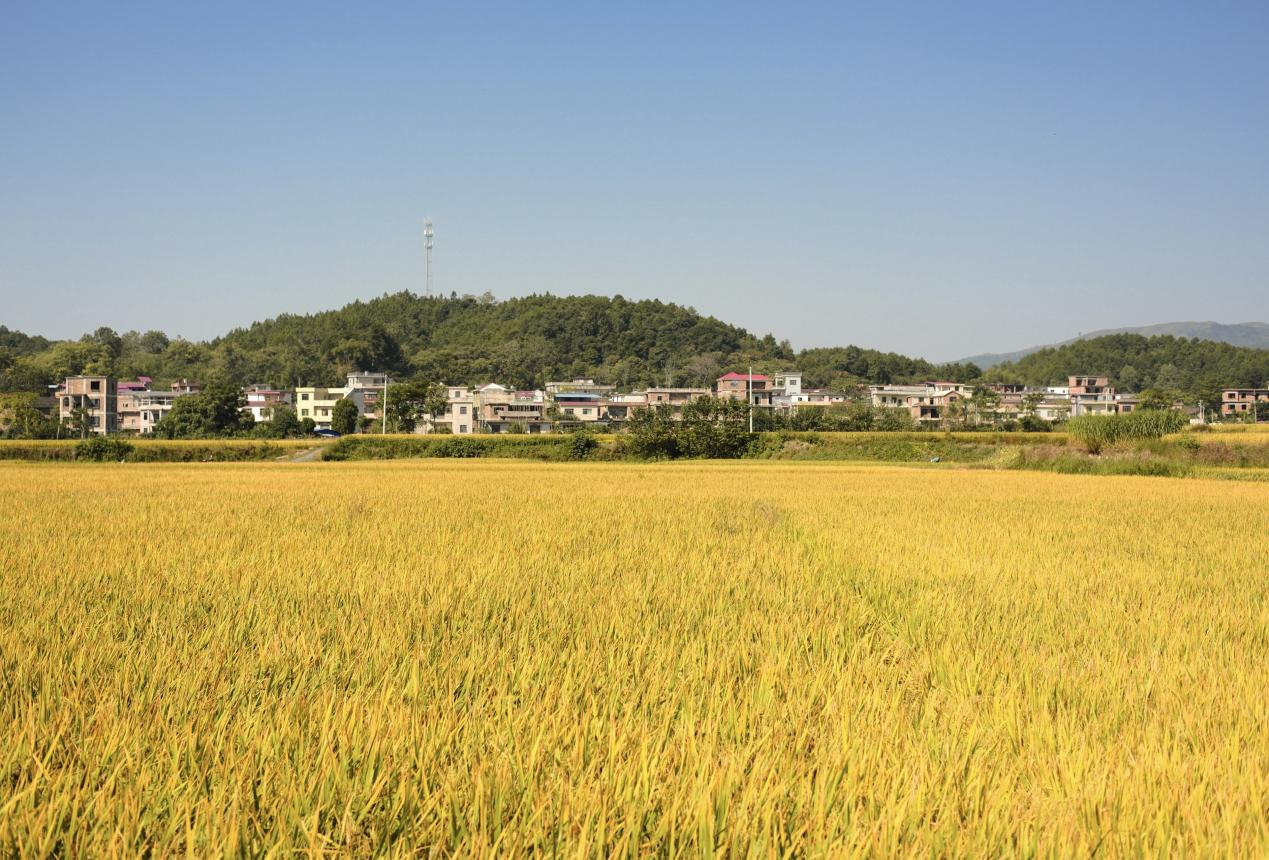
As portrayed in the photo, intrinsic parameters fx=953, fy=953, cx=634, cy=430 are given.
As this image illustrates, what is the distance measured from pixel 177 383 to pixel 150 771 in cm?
10282

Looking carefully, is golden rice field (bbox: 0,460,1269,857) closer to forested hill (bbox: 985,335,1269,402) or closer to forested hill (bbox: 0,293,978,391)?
forested hill (bbox: 0,293,978,391)

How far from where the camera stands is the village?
80.6 m

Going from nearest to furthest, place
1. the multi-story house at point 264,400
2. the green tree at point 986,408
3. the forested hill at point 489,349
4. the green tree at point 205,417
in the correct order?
the green tree at point 205,417 < the green tree at point 986,408 < the multi-story house at point 264,400 < the forested hill at point 489,349

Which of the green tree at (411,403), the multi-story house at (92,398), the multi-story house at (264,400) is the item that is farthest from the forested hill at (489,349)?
the green tree at (411,403)

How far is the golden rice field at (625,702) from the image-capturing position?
2.08 meters

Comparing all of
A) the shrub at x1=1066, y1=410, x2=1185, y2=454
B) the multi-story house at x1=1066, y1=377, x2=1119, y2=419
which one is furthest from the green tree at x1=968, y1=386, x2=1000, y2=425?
the shrub at x1=1066, y1=410, x2=1185, y2=454

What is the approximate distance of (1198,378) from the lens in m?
129

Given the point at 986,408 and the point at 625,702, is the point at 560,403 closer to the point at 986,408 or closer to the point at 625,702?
the point at 986,408

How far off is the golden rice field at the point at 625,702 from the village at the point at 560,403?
5880 centimetres

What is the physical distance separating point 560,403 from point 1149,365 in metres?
98.2

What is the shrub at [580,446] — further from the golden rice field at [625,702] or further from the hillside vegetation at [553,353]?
the hillside vegetation at [553,353]

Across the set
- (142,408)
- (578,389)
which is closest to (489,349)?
(578,389)

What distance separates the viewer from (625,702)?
10.4 ft

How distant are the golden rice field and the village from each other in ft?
193
